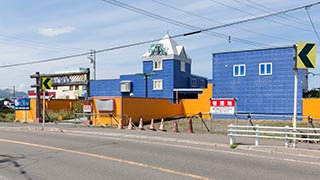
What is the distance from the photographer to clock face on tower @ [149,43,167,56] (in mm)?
61781

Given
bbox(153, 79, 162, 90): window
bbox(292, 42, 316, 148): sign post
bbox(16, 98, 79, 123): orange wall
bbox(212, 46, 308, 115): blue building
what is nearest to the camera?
bbox(292, 42, 316, 148): sign post

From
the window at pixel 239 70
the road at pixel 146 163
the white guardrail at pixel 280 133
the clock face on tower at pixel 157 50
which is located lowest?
the road at pixel 146 163

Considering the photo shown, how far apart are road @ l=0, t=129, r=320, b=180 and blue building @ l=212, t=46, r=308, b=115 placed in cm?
2996

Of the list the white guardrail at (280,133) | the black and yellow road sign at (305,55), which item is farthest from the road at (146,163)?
the black and yellow road sign at (305,55)

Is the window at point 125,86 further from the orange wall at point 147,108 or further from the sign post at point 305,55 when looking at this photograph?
the sign post at point 305,55

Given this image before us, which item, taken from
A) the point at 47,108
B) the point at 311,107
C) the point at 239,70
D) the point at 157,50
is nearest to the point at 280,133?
the point at 47,108

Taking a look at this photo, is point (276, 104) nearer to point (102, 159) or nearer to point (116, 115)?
point (116, 115)

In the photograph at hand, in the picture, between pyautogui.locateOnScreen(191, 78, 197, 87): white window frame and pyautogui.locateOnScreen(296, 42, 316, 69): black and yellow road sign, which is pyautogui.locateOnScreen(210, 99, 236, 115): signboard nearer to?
pyautogui.locateOnScreen(296, 42, 316, 69): black and yellow road sign

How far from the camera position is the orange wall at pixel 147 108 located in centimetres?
3353

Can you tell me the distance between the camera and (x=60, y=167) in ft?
31.3

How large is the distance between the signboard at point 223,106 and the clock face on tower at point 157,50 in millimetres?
40710

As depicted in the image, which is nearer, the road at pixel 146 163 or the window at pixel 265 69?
the road at pixel 146 163

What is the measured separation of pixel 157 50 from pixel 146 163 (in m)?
52.9

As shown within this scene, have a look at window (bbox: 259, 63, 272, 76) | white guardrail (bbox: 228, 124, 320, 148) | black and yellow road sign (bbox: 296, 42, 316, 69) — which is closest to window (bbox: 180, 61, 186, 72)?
window (bbox: 259, 63, 272, 76)
